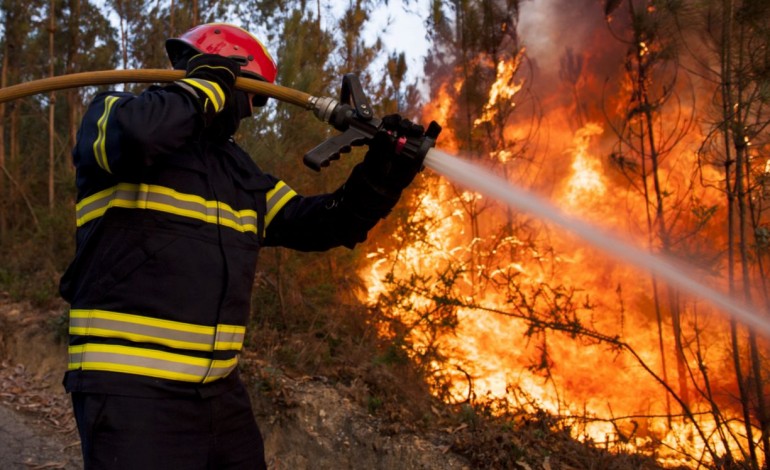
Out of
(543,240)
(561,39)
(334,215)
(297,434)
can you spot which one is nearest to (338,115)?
(334,215)

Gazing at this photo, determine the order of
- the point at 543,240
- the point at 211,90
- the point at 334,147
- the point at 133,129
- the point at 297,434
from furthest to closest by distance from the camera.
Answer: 1. the point at 543,240
2. the point at 297,434
3. the point at 334,147
4. the point at 211,90
5. the point at 133,129

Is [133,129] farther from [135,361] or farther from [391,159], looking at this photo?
[391,159]

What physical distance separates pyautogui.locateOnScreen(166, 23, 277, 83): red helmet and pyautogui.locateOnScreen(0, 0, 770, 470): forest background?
83.4 inches

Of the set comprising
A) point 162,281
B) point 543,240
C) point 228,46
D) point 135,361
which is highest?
point 543,240

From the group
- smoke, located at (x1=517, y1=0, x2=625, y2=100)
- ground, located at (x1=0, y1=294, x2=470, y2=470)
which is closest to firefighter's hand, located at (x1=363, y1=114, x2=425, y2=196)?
ground, located at (x1=0, y1=294, x2=470, y2=470)

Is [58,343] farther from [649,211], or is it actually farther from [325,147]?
[649,211]

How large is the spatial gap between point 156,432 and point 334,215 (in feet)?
3.60

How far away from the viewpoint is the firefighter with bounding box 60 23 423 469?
183 centimetres

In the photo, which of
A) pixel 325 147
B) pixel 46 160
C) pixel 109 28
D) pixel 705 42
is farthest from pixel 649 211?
pixel 46 160

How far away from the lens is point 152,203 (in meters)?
1.97

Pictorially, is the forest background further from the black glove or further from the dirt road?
the black glove

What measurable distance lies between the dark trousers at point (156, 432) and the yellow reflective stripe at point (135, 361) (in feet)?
0.27

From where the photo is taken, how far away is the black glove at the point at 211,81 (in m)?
1.99

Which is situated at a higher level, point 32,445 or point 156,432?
point 156,432
